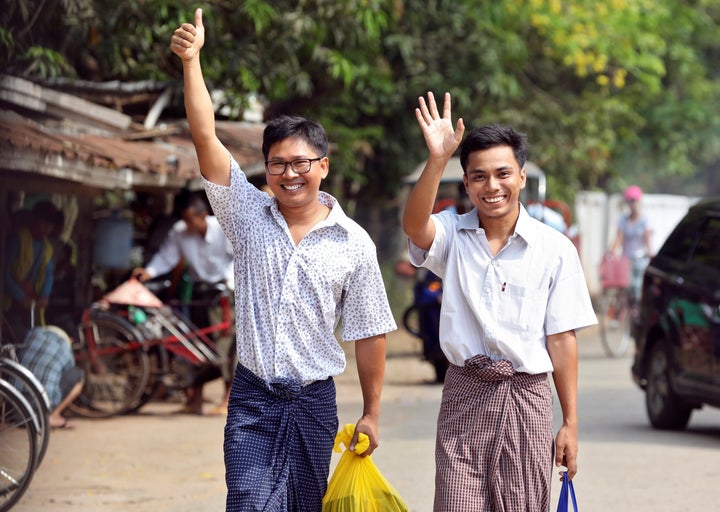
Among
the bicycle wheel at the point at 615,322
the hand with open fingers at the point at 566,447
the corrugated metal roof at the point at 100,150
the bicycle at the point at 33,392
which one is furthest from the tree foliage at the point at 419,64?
the hand with open fingers at the point at 566,447

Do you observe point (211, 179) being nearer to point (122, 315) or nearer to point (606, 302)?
point (122, 315)

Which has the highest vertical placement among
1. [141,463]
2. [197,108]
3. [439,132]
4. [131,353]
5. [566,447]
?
[197,108]

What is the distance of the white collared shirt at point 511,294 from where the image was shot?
14.8 ft

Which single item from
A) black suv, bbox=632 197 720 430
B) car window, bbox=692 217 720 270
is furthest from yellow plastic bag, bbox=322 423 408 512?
car window, bbox=692 217 720 270

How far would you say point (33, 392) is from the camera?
724cm

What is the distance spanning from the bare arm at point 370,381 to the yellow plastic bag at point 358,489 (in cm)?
3

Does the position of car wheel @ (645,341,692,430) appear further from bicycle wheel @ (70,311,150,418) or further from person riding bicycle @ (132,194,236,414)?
bicycle wheel @ (70,311,150,418)

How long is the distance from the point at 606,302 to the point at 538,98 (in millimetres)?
4431

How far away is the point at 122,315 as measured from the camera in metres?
11.2

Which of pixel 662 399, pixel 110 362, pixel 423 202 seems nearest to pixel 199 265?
pixel 110 362

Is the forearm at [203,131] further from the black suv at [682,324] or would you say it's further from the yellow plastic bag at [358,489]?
the black suv at [682,324]

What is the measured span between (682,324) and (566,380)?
5443 mm

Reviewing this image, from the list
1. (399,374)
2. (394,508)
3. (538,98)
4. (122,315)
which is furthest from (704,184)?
(394,508)

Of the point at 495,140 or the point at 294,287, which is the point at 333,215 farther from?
the point at 495,140
